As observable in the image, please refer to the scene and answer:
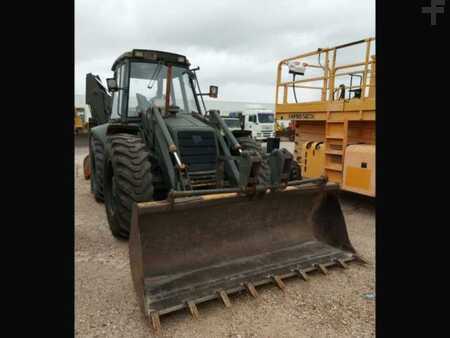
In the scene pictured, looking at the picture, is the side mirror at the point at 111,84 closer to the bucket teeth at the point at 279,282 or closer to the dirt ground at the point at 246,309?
the dirt ground at the point at 246,309

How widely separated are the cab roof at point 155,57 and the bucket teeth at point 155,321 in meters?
3.79

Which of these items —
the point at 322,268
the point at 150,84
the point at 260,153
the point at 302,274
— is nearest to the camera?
the point at 302,274

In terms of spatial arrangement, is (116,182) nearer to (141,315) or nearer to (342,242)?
(141,315)

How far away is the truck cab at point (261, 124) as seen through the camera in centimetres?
2262

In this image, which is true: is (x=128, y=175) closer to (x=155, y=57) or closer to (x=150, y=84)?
(x=150, y=84)

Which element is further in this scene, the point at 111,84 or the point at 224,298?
the point at 111,84

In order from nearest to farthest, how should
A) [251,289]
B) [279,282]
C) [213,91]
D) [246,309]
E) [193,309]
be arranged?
[193,309], [246,309], [251,289], [279,282], [213,91]

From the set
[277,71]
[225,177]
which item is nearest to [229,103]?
[277,71]

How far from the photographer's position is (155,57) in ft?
17.5

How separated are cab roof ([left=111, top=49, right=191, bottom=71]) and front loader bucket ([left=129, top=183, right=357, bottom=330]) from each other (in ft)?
9.31

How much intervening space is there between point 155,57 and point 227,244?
316 centimetres

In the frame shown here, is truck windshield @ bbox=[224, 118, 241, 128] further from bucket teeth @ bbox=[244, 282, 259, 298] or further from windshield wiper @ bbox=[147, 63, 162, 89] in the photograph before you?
bucket teeth @ bbox=[244, 282, 259, 298]

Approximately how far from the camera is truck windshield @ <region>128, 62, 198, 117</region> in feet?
17.5

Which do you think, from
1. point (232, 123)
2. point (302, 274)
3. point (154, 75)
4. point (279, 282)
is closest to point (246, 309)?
point (279, 282)
